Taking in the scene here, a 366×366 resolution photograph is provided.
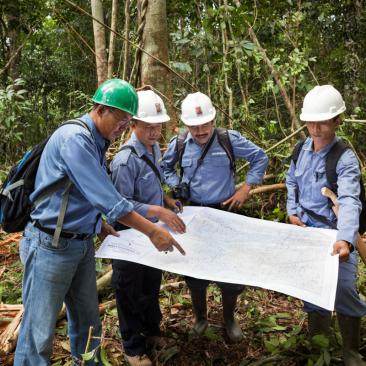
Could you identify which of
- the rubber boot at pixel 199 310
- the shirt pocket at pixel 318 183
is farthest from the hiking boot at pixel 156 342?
the shirt pocket at pixel 318 183

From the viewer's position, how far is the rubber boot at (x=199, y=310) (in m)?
2.99

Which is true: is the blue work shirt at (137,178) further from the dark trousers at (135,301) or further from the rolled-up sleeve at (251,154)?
the rolled-up sleeve at (251,154)

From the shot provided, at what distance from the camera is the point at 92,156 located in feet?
6.14

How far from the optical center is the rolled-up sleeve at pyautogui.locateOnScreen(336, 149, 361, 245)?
7.10 ft

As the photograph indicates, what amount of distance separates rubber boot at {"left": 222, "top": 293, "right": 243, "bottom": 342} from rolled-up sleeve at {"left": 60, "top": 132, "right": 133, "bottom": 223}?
55.6 inches

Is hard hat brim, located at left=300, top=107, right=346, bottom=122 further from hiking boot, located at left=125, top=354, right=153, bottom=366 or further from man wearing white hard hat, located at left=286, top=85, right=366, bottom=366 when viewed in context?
hiking boot, located at left=125, top=354, right=153, bottom=366

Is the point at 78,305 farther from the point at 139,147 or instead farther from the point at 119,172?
the point at 139,147

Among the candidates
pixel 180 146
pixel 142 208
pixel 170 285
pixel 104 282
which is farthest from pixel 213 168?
pixel 104 282

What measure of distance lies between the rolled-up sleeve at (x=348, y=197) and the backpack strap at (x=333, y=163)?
0.02 meters

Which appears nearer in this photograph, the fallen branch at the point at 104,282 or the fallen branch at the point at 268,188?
the fallen branch at the point at 104,282

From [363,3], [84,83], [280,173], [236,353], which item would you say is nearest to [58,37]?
[84,83]

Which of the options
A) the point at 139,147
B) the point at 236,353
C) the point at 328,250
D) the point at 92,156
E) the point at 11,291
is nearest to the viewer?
→ the point at 92,156

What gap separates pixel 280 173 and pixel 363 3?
4631 millimetres

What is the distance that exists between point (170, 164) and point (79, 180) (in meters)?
1.38
